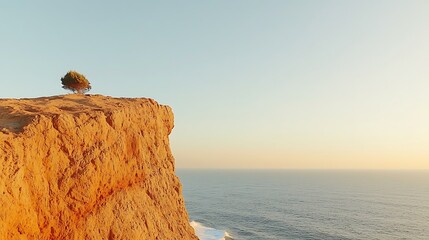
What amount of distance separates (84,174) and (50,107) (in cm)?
602

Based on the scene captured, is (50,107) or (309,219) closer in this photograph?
(50,107)

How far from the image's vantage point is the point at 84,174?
17672 millimetres

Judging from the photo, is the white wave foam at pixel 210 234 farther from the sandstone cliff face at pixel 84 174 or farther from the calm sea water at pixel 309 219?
the sandstone cliff face at pixel 84 174

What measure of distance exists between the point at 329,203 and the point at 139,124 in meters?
114

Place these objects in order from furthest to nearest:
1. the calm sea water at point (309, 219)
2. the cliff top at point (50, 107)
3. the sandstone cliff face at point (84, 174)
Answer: the calm sea water at point (309, 219), the cliff top at point (50, 107), the sandstone cliff face at point (84, 174)

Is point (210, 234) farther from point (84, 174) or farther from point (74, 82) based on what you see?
point (84, 174)

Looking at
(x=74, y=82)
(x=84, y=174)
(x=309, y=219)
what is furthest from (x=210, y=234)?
(x=84, y=174)

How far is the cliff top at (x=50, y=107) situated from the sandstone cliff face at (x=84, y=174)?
0.19ft

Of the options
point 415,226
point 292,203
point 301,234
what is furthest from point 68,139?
point 292,203

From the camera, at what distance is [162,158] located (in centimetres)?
2764

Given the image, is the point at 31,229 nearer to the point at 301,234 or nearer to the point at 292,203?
the point at 301,234

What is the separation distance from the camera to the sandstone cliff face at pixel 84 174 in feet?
47.5

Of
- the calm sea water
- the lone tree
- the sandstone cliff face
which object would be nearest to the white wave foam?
the calm sea water

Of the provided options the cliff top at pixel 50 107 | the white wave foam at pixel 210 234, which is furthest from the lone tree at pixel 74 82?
the white wave foam at pixel 210 234
